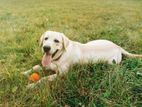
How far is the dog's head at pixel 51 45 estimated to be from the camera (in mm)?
5547

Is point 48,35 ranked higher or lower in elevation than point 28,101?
higher

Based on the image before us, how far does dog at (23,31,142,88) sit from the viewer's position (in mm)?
5637

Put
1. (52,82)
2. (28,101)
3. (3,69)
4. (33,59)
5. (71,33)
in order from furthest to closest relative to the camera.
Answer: (71,33), (33,59), (3,69), (52,82), (28,101)

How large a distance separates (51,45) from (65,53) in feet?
1.26

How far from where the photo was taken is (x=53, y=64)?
19.2 ft

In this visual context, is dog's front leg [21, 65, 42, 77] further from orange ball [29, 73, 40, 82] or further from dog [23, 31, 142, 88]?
orange ball [29, 73, 40, 82]

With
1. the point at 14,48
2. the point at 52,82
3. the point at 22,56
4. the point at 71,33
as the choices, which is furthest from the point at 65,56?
the point at 71,33

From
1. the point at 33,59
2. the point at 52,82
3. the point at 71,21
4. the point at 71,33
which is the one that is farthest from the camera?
the point at 71,21

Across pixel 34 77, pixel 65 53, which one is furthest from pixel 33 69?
pixel 65 53

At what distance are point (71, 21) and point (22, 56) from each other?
14.8ft

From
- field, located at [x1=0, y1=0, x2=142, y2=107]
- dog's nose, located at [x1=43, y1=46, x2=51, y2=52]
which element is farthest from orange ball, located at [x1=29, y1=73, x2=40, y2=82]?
dog's nose, located at [x1=43, y1=46, x2=51, y2=52]

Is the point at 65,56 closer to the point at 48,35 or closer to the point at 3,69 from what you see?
the point at 48,35

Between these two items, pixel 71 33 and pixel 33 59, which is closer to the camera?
pixel 33 59

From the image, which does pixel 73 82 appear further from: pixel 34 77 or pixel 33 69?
pixel 33 69
